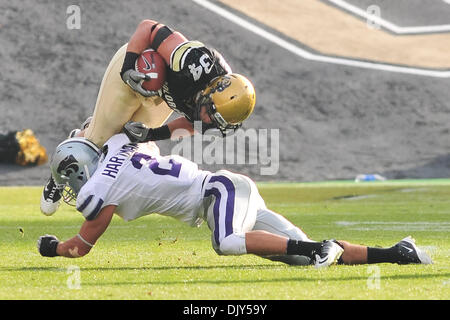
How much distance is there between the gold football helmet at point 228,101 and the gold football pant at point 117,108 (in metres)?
0.76

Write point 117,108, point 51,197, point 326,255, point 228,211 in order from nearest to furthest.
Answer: point 326,255, point 228,211, point 117,108, point 51,197

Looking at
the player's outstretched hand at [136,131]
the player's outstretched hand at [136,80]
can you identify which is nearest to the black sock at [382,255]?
the player's outstretched hand at [136,131]

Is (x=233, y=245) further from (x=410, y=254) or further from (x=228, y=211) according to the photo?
(x=410, y=254)

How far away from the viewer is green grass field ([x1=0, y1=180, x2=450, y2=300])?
173 inches

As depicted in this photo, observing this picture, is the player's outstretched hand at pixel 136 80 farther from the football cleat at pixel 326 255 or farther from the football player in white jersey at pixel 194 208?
Result: the football cleat at pixel 326 255

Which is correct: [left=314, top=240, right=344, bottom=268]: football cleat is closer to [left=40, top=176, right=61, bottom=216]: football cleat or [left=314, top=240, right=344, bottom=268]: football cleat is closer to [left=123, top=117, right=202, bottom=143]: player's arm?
[left=123, top=117, right=202, bottom=143]: player's arm

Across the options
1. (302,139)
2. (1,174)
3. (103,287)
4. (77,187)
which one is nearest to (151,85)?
(77,187)

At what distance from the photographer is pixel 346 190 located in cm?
1530

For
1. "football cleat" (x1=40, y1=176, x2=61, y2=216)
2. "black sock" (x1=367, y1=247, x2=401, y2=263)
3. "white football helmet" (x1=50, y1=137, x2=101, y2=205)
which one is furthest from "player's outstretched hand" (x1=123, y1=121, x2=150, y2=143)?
"black sock" (x1=367, y1=247, x2=401, y2=263)

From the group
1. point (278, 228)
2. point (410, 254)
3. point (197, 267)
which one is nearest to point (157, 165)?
point (197, 267)

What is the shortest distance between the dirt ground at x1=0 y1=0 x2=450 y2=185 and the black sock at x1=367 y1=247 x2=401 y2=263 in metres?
14.3

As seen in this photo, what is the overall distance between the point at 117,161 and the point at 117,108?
33.5 inches

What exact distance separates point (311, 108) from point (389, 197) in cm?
933

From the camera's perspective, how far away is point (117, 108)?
6.16m
